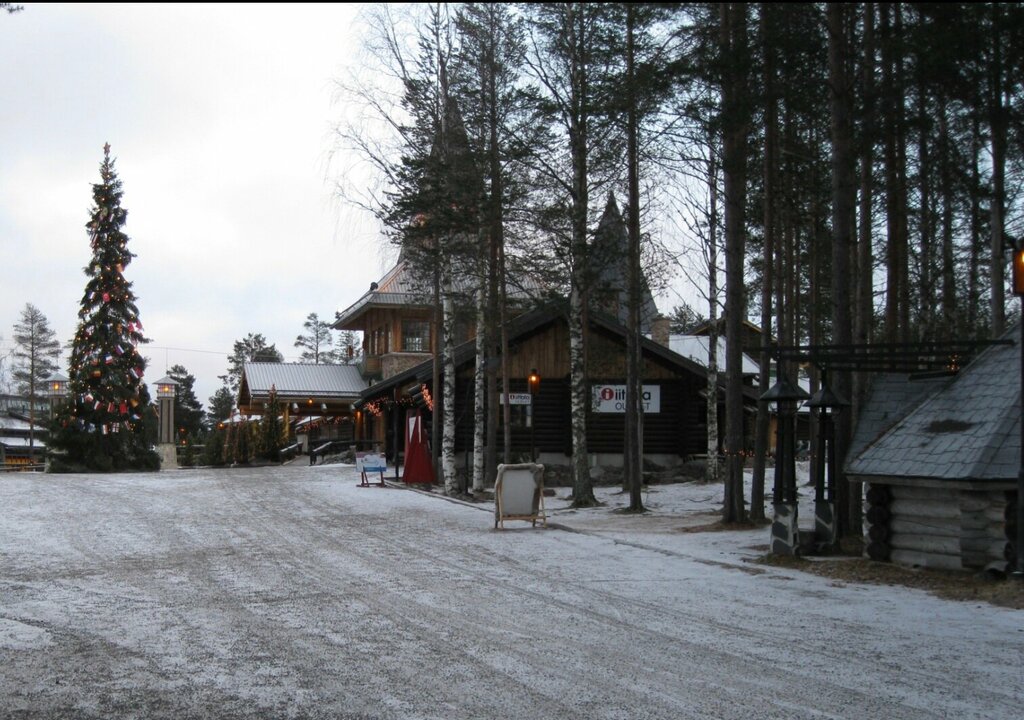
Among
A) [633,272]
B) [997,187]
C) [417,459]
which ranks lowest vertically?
[417,459]

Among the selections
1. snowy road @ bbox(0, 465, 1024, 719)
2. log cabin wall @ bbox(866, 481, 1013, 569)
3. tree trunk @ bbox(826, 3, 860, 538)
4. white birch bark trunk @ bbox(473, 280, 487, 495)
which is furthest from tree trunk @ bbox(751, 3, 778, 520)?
white birch bark trunk @ bbox(473, 280, 487, 495)

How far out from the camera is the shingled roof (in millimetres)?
11508

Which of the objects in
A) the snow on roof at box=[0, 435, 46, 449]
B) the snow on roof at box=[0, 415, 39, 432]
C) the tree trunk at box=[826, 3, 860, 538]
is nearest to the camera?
the tree trunk at box=[826, 3, 860, 538]

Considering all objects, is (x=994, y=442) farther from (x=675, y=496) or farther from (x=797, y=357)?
(x=675, y=496)

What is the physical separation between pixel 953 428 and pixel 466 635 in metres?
6.99

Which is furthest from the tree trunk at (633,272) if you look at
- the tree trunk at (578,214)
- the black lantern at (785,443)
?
the black lantern at (785,443)

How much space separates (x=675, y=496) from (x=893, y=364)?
39.0 feet

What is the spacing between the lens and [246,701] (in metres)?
6.48

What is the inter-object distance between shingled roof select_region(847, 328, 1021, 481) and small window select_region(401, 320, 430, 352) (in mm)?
29195

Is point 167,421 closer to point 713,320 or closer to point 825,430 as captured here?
point 713,320

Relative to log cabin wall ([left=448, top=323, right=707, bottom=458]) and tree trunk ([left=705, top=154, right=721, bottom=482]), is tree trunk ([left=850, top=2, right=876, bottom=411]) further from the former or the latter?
log cabin wall ([left=448, top=323, right=707, bottom=458])

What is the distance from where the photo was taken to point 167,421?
52781 millimetres

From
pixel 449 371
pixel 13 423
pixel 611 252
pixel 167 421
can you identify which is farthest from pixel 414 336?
pixel 13 423

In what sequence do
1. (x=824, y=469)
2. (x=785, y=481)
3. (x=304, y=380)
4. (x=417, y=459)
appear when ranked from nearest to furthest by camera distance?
(x=824, y=469)
(x=785, y=481)
(x=417, y=459)
(x=304, y=380)
